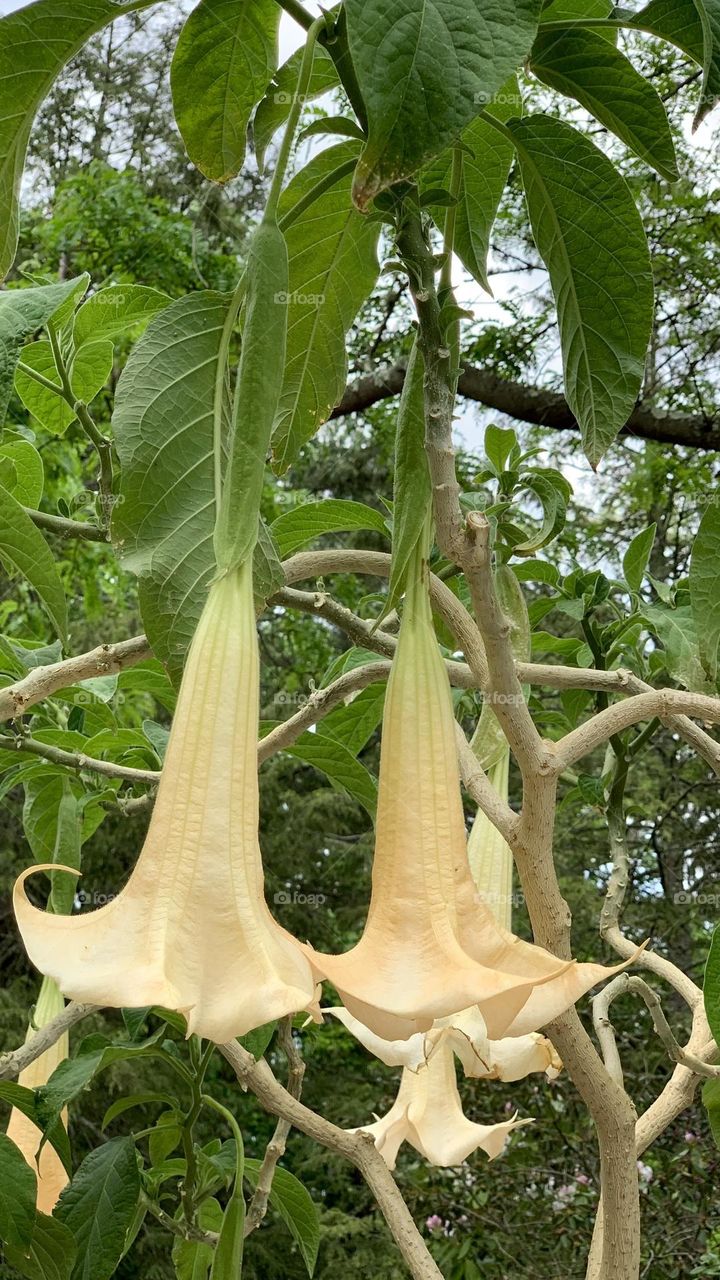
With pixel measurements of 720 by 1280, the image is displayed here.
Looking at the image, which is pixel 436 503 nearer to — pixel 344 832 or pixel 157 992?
pixel 157 992

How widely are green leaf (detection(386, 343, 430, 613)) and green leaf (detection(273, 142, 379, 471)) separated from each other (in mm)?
125

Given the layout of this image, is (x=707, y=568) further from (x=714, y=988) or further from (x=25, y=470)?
(x=25, y=470)

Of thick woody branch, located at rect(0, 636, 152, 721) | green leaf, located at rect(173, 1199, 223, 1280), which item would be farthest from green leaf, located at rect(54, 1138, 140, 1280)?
thick woody branch, located at rect(0, 636, 152, 721)

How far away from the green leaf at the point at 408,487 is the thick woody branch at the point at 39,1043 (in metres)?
0.48

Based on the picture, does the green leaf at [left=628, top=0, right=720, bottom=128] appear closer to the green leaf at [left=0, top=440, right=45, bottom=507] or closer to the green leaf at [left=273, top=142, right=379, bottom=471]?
the green leaf at [left=273, top=142, right=379, bottom=471]

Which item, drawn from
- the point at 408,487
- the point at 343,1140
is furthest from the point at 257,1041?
the point at 408,487

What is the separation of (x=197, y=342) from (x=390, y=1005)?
0.27 m

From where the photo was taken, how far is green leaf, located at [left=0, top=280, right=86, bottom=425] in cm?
41

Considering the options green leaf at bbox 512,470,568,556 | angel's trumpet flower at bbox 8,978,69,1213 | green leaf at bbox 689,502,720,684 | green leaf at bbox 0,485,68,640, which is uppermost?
green leaf at bbox 512,470,568,556

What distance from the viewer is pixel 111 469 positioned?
0.82 meters

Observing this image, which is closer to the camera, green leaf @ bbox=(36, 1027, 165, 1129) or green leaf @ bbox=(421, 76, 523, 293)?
green leaf @ bbox=(421, 76, 523, 293)

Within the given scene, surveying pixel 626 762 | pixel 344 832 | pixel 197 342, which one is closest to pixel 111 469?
pixel 197 342
